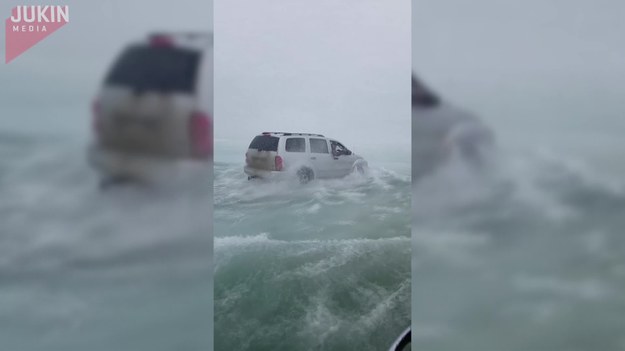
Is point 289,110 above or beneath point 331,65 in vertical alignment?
beneath

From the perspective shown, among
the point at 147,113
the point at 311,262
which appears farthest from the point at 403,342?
the point at 147,113

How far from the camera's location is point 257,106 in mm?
3766

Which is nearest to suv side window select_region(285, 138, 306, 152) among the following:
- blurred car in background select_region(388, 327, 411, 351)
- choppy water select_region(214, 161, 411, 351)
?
choppy water select_region(214, 161, 411, 351)

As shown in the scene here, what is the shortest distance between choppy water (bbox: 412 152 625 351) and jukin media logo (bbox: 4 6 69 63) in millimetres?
2707

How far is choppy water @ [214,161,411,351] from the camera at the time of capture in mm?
3686

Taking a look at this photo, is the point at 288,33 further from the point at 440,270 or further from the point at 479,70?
the point at 440,270

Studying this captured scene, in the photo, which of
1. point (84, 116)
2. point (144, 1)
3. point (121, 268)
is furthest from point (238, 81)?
point (121, 268)

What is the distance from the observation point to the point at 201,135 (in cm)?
359

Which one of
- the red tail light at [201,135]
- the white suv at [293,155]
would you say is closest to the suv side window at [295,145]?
the white suv at [293,155]

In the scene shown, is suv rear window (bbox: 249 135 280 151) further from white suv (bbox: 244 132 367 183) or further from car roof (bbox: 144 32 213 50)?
car roof (bbox: 144 32 213 50)

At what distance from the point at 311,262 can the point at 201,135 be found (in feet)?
3.86

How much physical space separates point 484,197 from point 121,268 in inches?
99.7

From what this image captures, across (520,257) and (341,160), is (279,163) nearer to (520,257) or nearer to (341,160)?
(341,160)

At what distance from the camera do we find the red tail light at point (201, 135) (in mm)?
3566
